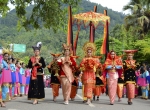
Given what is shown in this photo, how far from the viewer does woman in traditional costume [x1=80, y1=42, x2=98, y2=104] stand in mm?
11732

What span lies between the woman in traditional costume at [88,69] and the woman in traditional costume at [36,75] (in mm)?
1339

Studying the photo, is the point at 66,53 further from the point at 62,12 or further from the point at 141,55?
the point at 141,55

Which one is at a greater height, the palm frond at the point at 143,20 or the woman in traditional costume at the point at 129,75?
the palm frond at the point at 143,20

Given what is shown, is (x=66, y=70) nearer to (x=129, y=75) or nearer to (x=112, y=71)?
(x=112, y=71)

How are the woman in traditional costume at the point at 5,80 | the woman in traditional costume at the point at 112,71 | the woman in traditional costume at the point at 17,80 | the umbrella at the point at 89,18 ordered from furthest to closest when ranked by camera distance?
1. the woman in traditional costume at the point at 17,80
2. the umbrella at the point at 89,18
3. the woman in traditional costume at the point at 112,71
4. the woman in traditional costume at the point at 5,80

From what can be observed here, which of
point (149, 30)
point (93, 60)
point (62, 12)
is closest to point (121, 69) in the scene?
point (93, 60)

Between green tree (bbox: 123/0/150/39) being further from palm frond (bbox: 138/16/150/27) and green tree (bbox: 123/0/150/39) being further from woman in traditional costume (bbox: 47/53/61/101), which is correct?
woman in traditional costume (bbox: 47/53/61/101)

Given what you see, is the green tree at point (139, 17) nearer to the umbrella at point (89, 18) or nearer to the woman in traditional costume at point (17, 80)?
the umbrella at point (89, 18)

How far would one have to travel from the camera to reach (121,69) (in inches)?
491

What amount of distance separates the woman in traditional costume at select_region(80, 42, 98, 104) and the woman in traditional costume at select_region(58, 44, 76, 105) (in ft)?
1.26

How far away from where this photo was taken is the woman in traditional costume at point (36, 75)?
11.5m

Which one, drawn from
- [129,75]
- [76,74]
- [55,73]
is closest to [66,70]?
[55,73]

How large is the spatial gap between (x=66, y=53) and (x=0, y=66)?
232cm

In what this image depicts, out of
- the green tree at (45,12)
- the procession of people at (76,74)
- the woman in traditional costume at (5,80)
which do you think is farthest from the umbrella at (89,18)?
the woman in traditional costume at (5,80)
